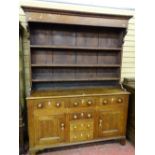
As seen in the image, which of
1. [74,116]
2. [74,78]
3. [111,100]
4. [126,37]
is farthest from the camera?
[126,37]

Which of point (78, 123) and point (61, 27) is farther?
point (61, 27)

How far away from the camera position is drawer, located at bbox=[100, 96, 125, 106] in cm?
228

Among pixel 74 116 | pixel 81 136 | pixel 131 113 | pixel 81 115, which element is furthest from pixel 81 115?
pixel 131 113

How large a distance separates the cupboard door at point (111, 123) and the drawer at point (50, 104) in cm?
60

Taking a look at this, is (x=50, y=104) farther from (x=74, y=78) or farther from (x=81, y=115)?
(x=74, y=78)

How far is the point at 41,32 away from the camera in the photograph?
7.74 ft

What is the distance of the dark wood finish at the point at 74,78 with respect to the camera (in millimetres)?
2090

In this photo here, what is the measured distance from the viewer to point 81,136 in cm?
226

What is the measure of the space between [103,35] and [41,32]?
1013 millimetres

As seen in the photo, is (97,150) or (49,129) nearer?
(49,129)

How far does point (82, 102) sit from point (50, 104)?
0.45 meters
